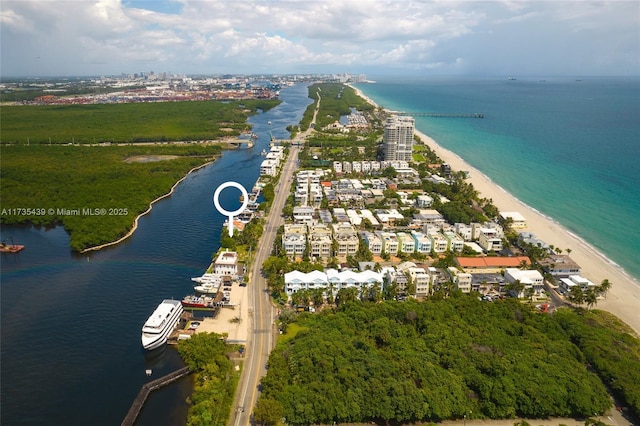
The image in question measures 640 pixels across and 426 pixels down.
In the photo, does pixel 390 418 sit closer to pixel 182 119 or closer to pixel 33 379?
pixel 33 379

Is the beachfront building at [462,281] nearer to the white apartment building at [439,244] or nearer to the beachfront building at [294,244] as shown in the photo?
the white apartment building at [439,244]

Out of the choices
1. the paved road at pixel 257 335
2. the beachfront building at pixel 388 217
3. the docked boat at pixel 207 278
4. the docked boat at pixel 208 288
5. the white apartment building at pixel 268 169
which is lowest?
the paved road at pixel 257 335

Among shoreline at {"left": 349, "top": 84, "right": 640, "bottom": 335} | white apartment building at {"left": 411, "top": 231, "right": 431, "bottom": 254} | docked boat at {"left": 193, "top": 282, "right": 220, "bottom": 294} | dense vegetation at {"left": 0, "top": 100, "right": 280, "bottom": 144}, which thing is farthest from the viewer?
dense vegetation at {"left": 0, "top": 100, "right": 280, "bottom": 144}

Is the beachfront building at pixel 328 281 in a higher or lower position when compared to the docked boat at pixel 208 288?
higher

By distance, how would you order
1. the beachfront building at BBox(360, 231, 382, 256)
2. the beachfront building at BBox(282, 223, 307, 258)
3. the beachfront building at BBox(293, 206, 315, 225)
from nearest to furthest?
the beachfront building at BBox(282, 223, 307, 258), the beachfront building at BBox(360, 231, 382, 256), the beachfront building at BBox(293, 206, 315, 225)

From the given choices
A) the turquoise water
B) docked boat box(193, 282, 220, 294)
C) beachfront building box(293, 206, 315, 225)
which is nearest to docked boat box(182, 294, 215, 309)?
docked boat box(193, 282, 220, 294)

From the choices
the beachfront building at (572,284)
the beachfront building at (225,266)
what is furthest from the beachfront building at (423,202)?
the beachfront building at (225,266)

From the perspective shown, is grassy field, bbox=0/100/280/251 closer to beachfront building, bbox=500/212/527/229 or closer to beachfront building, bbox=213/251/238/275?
beachfront building, bbox=213/251/238/275

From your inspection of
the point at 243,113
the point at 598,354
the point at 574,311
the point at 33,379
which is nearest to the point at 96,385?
the point at 33,379
